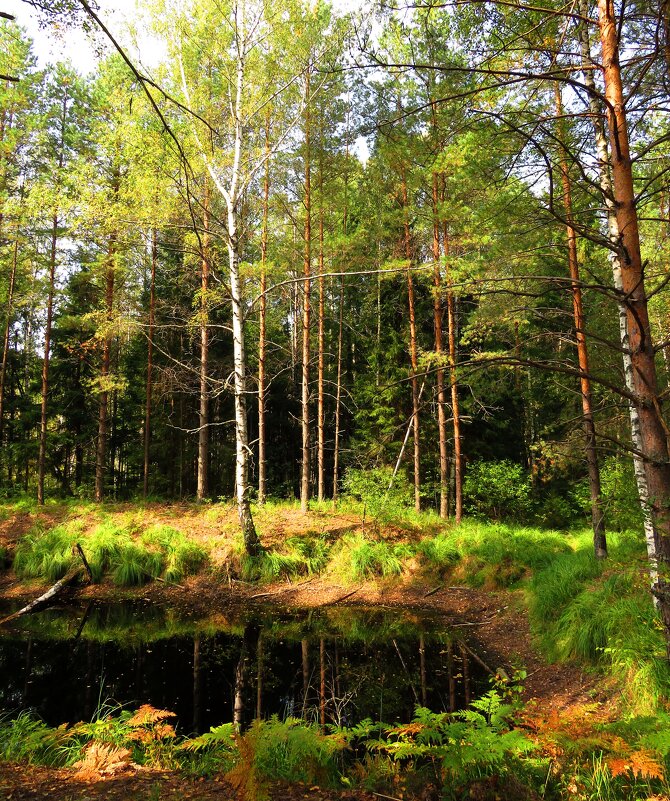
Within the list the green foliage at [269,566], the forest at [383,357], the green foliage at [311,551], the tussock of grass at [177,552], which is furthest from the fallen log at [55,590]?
the green foliage at [311,551]

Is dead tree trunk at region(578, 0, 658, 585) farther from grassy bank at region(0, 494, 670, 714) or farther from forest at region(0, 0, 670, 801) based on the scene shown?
grassy bank at region(0, 494, 670, 714)

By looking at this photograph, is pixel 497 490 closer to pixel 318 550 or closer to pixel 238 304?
pixel 318 550

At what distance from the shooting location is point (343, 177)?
13062mm

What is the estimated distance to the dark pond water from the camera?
16.4ft

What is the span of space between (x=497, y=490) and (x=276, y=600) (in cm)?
814

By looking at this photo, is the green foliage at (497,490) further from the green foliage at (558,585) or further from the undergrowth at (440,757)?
the undergrowth at (440,757)

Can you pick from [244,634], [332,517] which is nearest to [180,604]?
[244,634]

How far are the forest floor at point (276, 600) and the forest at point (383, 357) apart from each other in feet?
0.25

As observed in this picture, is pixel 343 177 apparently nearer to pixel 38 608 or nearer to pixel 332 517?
pixel 332 517

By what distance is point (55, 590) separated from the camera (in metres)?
9.03

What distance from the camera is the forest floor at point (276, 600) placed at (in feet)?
8.50

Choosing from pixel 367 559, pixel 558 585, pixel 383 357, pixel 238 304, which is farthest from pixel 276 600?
pixel 383 357

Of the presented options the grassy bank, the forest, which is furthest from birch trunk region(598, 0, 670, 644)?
the grassy bank

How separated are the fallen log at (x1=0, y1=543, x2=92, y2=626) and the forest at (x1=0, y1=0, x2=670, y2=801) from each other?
123 mm
